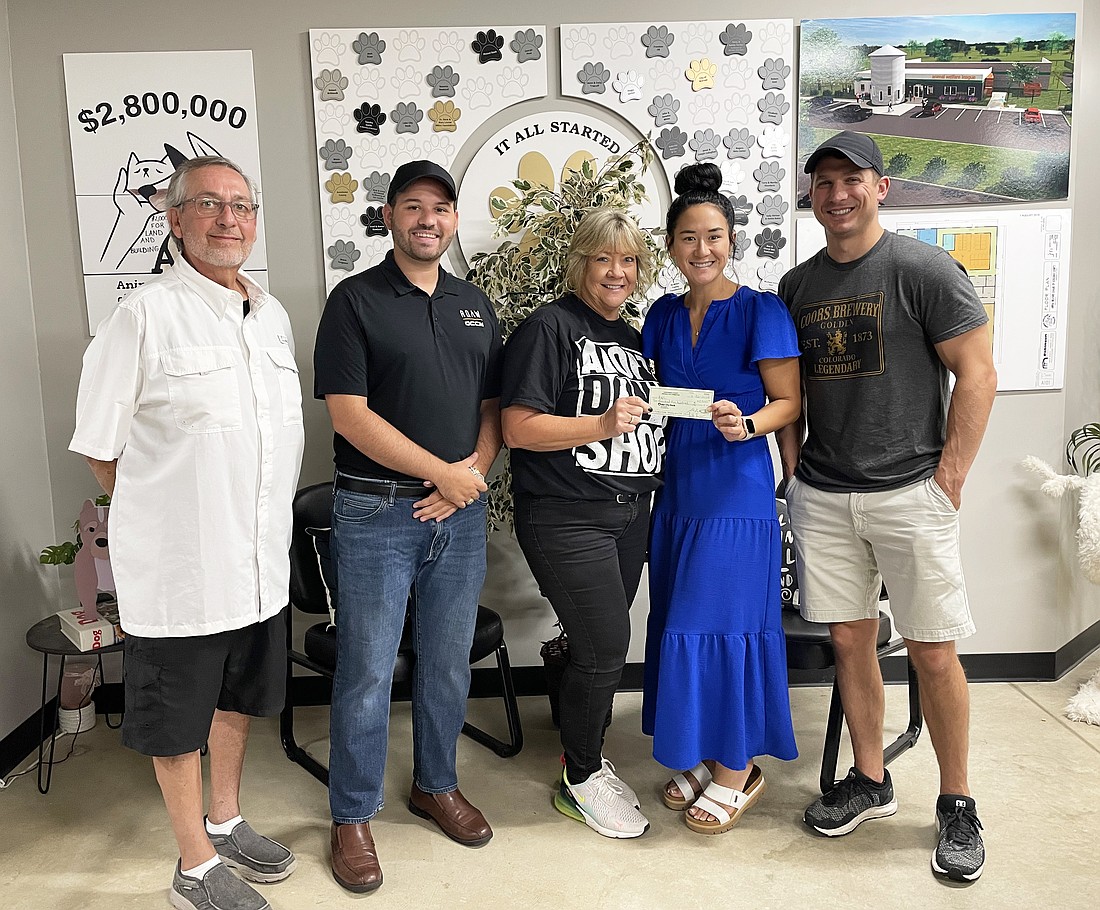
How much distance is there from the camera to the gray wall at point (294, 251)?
120 inches

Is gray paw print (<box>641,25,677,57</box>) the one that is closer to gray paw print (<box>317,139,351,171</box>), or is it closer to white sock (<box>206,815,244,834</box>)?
gray paw print (<box>317,139,351,171</box>)

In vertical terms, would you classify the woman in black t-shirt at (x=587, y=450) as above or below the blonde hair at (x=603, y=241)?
below

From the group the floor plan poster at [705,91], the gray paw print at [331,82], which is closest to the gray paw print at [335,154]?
the gray paw print at [331,82]

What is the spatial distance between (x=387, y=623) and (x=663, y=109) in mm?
2077

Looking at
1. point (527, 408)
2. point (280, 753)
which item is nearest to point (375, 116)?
point (527, 408)

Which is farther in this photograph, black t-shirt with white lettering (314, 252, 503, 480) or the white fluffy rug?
the white fluffy rug

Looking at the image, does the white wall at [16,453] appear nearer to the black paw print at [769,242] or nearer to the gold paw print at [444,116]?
the gold paw print at [444,116]

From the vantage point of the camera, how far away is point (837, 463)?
7.76 feet

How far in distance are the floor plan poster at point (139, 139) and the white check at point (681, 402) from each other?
166 centimetres

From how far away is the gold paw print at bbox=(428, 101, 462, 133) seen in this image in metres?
3.13

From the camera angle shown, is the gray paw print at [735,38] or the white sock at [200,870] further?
the gray paw print at [735,38]

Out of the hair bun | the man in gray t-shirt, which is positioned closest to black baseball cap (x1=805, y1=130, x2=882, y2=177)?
the man in gray t-shirt

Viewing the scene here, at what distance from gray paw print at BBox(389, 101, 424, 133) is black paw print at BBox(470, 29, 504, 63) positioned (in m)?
0.28

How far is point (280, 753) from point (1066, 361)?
127 inches
